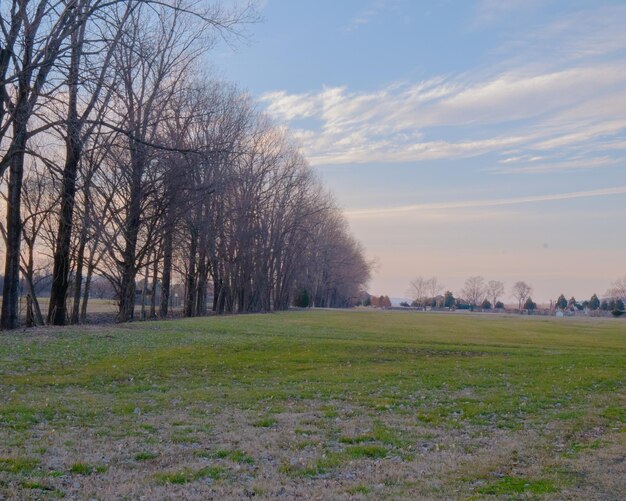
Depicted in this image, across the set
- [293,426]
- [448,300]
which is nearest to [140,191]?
[293,426]

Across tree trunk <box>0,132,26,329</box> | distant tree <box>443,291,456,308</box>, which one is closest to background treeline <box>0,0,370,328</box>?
tree trunk <box>0,132,26,329</box>

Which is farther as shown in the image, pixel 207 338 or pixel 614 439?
pixel 207 338

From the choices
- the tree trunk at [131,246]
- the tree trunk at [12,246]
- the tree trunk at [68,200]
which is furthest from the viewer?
the tree trunk at [131,246]

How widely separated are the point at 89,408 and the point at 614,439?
8.09 meters

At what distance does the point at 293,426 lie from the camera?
410 inches

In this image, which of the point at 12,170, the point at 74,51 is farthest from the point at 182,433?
the point at 12,170

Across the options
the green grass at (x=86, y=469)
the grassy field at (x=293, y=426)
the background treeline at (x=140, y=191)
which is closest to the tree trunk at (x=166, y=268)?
the background treeline at (x=140, y=191)

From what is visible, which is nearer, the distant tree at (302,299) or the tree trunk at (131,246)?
the tree trunk at (131,246)

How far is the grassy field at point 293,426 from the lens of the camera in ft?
23.5

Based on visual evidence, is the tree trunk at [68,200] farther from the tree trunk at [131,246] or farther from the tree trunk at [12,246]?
the tree trunk at [131,246]

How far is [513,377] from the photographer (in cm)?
1825

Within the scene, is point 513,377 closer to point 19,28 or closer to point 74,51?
point 74,51

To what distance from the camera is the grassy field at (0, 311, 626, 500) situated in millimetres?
7148

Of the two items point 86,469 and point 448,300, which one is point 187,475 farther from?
point 448,300
